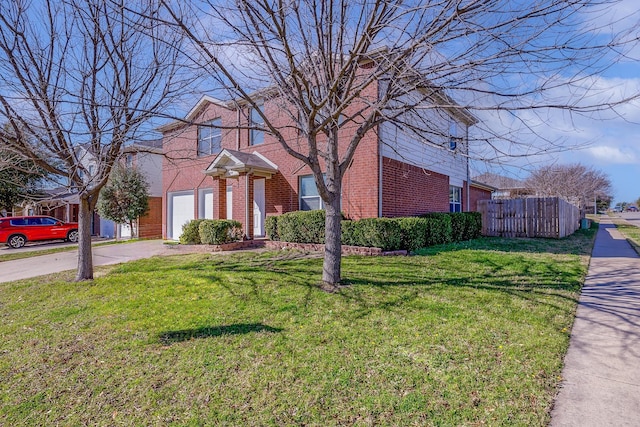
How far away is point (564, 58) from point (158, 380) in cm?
570

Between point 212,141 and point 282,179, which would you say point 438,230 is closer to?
point 282,179

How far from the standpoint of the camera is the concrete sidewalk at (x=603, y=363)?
2.60 metres

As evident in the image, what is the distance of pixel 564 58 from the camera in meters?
4.13

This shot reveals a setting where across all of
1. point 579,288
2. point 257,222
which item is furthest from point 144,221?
point 579,288

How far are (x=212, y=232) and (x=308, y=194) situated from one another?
359 cm

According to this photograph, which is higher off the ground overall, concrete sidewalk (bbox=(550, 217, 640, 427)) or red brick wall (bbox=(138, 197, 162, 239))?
red brick wall (bbox=(138, 197, 162, 239))

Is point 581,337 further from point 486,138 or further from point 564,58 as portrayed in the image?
point 564,58

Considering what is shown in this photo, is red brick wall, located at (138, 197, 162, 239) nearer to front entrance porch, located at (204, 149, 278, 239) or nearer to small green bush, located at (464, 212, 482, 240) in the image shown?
front entrance porch, located at (204, 149, 278, 239)

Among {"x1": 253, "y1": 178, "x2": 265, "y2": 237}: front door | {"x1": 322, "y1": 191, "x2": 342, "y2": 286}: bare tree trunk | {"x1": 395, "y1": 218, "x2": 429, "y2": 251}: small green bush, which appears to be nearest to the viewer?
{"x1": 322, "y1": 191, "x2": 342, "y2": 286}: bare tree trunk

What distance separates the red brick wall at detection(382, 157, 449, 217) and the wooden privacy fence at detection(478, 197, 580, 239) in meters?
3.05

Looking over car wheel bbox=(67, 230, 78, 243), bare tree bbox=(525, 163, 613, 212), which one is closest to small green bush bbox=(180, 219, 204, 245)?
car wheel bbox=(67, 230, 78, 243)

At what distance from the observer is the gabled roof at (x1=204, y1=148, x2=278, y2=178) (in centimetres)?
1228

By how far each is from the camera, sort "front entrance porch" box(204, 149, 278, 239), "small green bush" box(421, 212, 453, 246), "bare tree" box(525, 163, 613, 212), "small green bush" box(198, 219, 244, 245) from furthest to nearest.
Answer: "bare tree" box(525, 163, 613, 212)
"front entrance porch" box(204, 149, 278, 239)
"small green bush" box(198, 219, 244, 245)
"small green bush" box(421, 212, 453, 246)

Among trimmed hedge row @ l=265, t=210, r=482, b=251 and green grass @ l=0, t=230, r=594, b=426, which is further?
trimmed hedge row @ l=265, t=210, r=482, b=251
